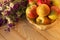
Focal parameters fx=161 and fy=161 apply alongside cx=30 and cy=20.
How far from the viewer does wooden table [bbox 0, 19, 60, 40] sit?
2.96 feet

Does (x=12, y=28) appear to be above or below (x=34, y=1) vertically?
below

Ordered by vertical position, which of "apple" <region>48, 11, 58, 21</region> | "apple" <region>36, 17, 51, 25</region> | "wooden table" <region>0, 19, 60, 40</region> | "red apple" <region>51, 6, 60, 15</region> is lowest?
"wooden table" <region>0, 19, 60, 40</region>

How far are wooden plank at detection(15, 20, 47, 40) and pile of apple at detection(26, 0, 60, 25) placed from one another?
0.06 meters

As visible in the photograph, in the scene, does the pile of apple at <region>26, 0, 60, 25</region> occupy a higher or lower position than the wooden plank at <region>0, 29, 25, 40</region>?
higher

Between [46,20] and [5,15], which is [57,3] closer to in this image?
[46,20]

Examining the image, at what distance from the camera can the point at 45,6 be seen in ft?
3.04

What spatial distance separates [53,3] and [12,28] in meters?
0.30

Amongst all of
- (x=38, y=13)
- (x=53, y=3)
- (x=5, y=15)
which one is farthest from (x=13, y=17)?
(x=53, y=3)

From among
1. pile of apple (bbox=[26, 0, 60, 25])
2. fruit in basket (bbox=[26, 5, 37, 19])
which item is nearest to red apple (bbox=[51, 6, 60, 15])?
pile of apple (bbox=[26, 0, 60, 25])

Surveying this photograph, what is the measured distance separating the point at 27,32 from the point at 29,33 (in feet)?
0.05

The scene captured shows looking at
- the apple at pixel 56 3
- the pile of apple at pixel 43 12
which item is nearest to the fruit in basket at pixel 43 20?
the pile of apple at pixel 43 12

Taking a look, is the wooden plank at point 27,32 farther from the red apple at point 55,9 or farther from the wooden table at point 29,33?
the red apple at point 55,9

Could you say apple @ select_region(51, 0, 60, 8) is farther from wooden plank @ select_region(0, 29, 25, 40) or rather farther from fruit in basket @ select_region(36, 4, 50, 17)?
wooden plank @ select_region(0, 29, 25, 40)

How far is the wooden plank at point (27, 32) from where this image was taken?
0.90 meters
